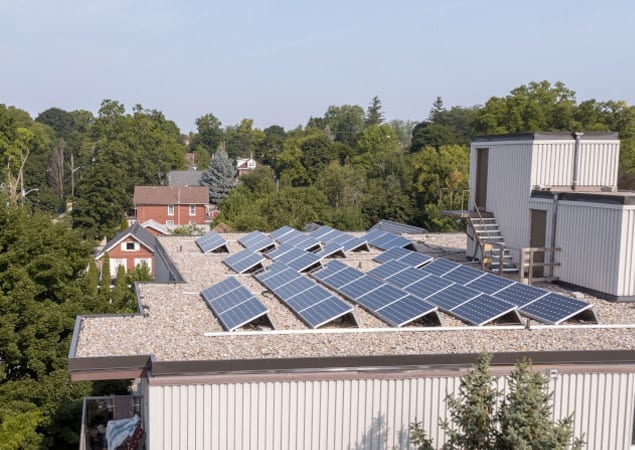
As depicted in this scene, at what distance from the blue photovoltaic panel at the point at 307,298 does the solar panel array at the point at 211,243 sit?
9550 mm

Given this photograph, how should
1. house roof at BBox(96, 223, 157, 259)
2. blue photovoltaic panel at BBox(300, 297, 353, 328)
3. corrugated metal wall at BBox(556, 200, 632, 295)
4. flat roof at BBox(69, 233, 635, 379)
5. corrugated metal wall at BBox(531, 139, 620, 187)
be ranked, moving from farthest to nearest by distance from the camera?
1. house roof at BBox(96, 223, 157, 259)
2. corrugated metal wall at BBox(531, 139, 620, 187)
3. corrugated metal wall at BBox(556, 200, 632, 295)
4. blue photovoltaic panel at BBox(300, 297, 353, 328)
5. flat roof at BBox(69, 233, 635, 379)

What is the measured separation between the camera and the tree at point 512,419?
850cm

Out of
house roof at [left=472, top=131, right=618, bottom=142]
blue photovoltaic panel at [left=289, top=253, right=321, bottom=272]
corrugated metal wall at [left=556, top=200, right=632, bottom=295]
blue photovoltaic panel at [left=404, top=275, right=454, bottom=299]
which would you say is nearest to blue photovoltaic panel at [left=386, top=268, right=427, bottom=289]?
blue photovoltaic panel at [left=404, top=275, right=454, bottom=299]

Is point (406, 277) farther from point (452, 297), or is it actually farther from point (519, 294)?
point (519, 294)

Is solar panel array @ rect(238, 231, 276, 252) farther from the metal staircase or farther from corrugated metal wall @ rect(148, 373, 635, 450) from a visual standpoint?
corrugated metal wall @ rect(148, 373, 635, 450)

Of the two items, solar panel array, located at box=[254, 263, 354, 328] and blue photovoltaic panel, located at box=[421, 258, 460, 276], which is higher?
blue photovoltaic panel, located at box=[421, 258, 460, 276]

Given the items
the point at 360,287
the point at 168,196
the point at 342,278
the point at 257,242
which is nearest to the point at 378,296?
the point at 360,287

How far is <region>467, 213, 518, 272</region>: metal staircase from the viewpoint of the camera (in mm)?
19859

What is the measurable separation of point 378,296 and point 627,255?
20.2 feet

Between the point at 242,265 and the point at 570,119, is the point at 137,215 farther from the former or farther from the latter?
the point at 242,265

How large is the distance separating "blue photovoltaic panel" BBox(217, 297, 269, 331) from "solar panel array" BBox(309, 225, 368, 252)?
397 inches

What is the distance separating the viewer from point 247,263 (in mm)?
21500

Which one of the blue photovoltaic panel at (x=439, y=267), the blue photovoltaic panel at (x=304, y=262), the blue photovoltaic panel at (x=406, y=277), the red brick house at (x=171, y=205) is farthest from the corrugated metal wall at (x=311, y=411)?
the red brick house at (x=171, y=205)

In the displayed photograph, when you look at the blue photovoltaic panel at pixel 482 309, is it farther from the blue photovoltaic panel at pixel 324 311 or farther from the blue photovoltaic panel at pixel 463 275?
the blue photovoltaic panel at pixel 324 311
